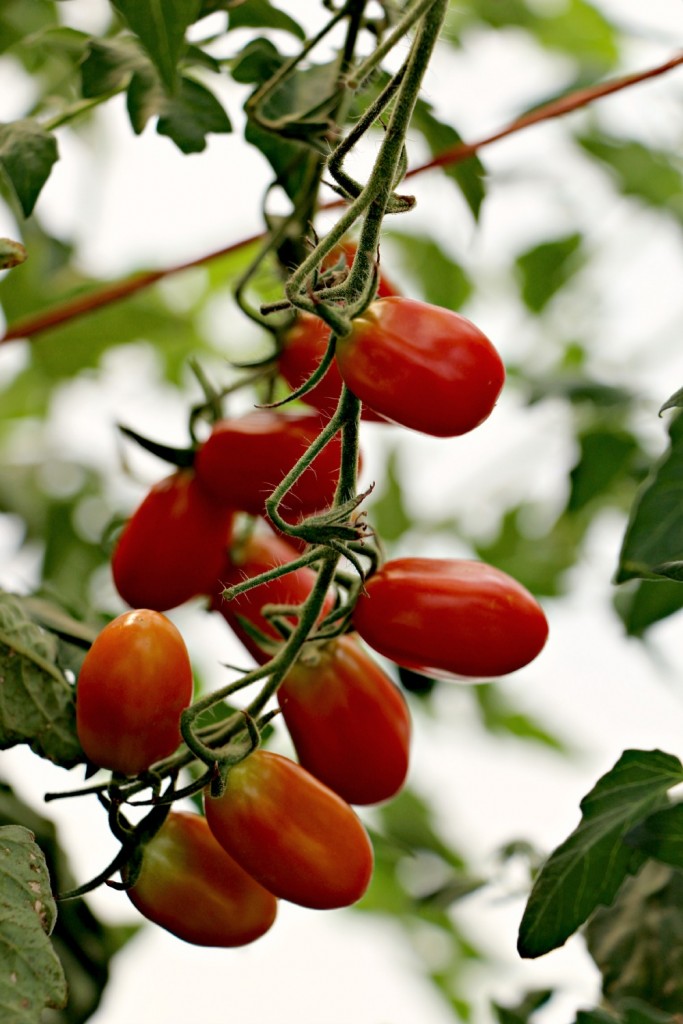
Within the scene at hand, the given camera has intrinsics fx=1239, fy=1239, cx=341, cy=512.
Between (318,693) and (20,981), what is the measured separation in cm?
18

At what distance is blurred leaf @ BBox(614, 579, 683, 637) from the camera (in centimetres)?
→ 64

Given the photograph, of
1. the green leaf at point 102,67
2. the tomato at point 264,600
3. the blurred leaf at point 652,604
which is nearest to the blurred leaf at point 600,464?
the blurred leaf at point 652,604

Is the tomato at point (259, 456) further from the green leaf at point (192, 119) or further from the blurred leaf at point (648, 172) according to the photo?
the blurred leaf at point (648, 172)

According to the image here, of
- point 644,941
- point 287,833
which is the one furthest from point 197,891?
point 644,941

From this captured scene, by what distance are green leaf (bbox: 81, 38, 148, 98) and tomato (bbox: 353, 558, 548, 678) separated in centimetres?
30

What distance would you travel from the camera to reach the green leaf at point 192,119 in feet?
2.08

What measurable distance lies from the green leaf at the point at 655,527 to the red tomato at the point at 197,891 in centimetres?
20

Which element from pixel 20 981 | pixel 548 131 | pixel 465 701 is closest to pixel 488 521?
pixel 465 701

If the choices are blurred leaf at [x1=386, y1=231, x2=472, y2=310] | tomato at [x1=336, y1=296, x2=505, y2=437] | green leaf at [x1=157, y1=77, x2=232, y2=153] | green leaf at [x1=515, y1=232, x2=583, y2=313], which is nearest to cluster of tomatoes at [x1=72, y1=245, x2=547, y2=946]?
tomato at [x1=336, y1=296, x2=505, y2=437]

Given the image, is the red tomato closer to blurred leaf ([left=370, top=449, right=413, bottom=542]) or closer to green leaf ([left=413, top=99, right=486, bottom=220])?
green leaf ([left=413, top=99, right=486, bottom=220])

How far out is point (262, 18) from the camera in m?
0.68

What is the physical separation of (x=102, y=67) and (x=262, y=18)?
98 millimetres

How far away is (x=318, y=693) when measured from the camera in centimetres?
56

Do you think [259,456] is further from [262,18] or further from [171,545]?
[262,18]
